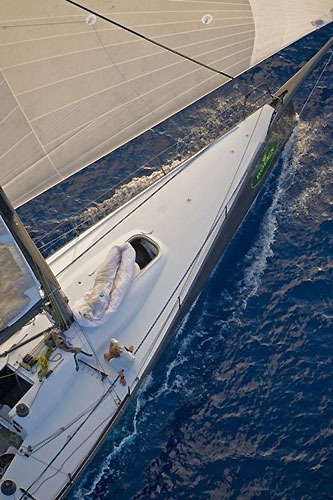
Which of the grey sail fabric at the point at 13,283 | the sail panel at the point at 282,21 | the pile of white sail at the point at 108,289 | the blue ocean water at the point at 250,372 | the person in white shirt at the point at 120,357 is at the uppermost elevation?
the sail panel at the point at 282,21

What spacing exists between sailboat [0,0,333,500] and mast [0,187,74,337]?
104 millimetres

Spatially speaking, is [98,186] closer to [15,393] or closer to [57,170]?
[57,170]

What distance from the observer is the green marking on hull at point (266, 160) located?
76.4ft

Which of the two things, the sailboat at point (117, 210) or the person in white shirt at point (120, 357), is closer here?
the sailboat at point (117, 210)

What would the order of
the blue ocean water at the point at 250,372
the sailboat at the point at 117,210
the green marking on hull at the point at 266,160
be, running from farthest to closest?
1. the green marking on hull at the point at 266,160
2. the blue ocean water at the point at 250,372
3. the sailboat at the point at 117,210

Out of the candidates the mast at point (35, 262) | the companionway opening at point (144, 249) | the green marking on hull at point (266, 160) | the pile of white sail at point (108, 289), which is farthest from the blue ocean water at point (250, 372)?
the mast at point (35, 262)

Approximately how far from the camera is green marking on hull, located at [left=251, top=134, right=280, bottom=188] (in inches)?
917

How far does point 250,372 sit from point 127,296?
15.9ft

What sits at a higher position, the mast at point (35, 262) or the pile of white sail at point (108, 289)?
the mast at point (35, 262)

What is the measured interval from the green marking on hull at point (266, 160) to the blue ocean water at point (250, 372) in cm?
113

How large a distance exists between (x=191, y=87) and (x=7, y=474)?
12.7 metres

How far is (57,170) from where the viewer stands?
769 inches

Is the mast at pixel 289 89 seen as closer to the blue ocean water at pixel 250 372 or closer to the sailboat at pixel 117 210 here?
the blue ocean water at pixel 250 372

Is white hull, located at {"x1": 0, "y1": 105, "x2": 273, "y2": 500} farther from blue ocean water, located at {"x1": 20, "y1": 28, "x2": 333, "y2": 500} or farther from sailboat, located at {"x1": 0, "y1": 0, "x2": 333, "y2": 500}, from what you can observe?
blue ocean water, located at {"x1": 20, "y1": 28, "x2": 333, "y2": 500}
